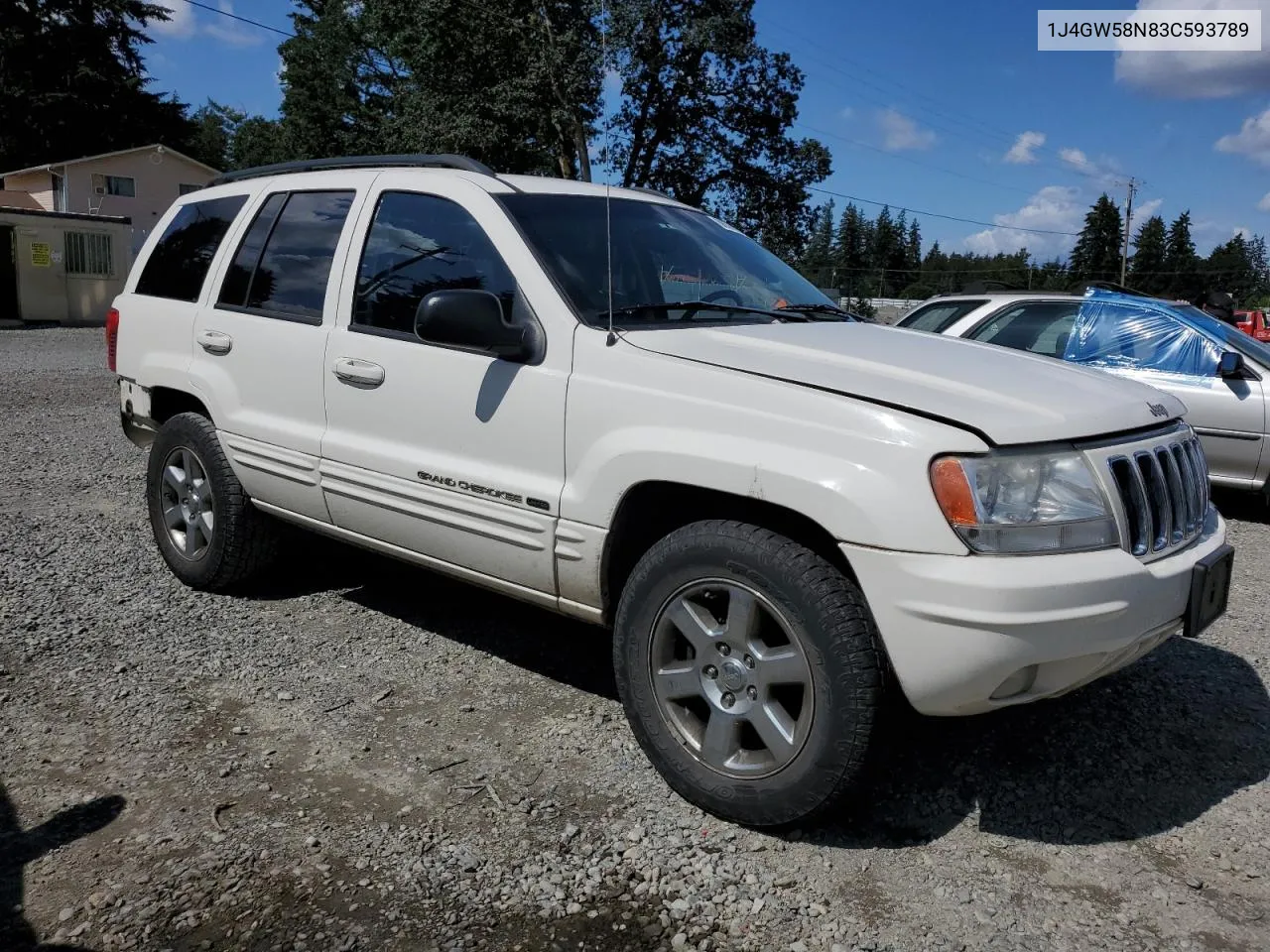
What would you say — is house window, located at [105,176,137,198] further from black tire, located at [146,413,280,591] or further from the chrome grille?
the chrome grille

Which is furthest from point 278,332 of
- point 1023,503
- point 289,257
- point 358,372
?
point 1023,503

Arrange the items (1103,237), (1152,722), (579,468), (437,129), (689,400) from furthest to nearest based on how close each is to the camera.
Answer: (1103,237)
(437,129)
(1152,722)
(579,468)
(689,400)

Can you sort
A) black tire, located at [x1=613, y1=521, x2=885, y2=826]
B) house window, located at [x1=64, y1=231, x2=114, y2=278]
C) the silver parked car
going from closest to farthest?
black tire, located at [x1=613, y1=521, x2=885, y2=826]
the silver parked car
house window, located at [x1=64, y1=231, x2=114, y2=278]

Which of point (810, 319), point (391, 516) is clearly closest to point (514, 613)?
point (391, 516)

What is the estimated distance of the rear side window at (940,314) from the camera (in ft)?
27.0

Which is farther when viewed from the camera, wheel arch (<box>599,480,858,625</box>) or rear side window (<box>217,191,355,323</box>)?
rear side window (<box>217,191,355,323</box>)

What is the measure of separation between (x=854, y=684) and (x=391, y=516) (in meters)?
1.92

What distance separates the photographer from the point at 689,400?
9.95 feet

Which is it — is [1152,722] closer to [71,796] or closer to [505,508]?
[505,508]

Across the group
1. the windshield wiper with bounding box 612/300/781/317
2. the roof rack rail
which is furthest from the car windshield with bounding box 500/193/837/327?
the roof rack rail

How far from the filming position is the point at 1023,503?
8.72 ft

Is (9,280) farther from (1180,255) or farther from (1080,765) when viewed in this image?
(1180,255)

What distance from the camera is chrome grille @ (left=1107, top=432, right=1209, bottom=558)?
2.84m

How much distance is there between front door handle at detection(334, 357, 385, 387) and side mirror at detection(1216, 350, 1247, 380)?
5.96m
